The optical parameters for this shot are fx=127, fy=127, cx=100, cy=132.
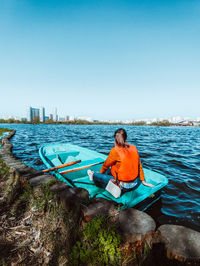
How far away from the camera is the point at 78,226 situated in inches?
77.0

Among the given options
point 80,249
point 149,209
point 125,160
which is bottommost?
point 149,209

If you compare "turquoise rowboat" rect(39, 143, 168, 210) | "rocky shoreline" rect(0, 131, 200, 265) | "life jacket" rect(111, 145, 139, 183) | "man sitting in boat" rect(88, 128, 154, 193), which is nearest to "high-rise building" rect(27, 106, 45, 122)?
"turquoise rowboat" rect(39, 143, 168, 210)

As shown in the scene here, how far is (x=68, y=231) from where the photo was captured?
1965 mm

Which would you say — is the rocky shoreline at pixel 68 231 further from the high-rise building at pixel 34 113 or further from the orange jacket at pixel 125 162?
the high-rise building at pixel 34 113

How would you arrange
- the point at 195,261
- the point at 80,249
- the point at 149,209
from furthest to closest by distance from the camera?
1. the point at 149,209
2. the point at 80,249
3. the point at 195,261

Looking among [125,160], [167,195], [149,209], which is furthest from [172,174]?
[125,160]

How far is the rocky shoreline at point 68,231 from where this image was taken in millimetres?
1490

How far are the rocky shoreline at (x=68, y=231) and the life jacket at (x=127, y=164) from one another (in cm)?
94

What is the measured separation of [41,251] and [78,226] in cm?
60

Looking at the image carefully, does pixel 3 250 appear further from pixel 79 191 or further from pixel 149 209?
pixel 149 209

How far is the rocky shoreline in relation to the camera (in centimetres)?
149

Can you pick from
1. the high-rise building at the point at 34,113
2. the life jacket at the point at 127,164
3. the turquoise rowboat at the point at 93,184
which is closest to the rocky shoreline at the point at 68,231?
the life jacket at the point at 127,164

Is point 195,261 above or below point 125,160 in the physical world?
below

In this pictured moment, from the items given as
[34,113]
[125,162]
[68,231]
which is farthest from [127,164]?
[34,113]
